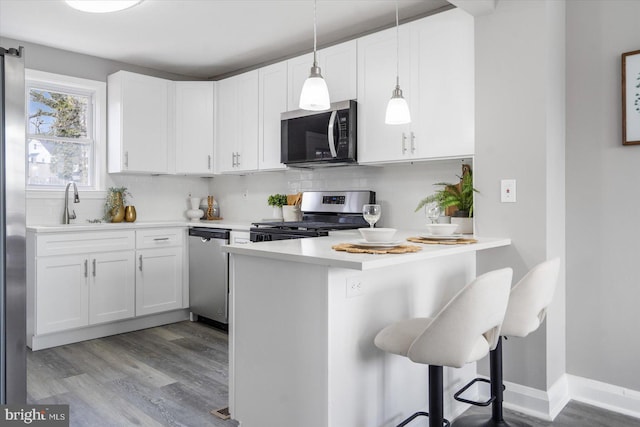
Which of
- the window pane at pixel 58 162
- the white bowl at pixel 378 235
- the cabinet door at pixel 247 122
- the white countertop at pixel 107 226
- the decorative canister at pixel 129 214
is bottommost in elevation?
the white countertop at pixel 107 226

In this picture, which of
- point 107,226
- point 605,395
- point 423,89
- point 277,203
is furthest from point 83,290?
point 605,395

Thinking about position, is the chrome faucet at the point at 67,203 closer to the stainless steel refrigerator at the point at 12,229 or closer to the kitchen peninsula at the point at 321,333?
the stainless steel refrigerator at the point at 12,229

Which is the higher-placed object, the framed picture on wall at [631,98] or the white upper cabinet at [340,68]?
the white upper cabinet at [340,68]

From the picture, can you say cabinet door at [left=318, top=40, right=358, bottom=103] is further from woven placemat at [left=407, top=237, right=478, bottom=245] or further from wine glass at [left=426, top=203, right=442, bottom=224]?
woven placemat at [left=407, top=237, right=478, bottom=245]

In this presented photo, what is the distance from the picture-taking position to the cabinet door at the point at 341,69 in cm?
339

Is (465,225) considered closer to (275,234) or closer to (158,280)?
(275,234)

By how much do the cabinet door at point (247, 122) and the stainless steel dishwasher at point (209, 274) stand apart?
0.70m

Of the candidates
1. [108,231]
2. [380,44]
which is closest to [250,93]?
[380,44]

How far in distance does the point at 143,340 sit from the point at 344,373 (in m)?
2.50

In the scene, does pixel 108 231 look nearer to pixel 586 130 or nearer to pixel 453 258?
pixel 453 258

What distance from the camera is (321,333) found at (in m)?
1.74

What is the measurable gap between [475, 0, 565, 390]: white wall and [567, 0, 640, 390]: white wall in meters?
0.09

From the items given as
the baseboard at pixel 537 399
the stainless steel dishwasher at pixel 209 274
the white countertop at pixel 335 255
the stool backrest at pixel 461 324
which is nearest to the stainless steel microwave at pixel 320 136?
the stainless steel dishwasher at pixel 209 274

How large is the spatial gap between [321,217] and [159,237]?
148 centimetres
